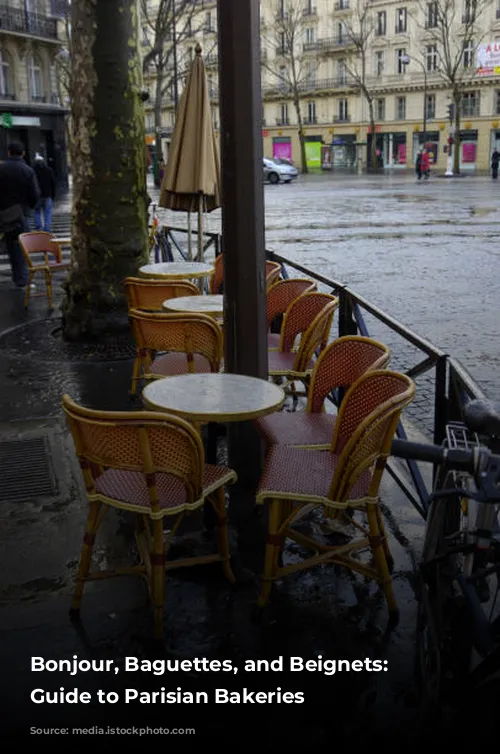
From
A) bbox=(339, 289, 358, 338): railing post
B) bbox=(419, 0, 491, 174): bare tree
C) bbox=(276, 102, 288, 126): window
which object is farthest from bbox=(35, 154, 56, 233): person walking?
bbox=(276, 102, 288, 126): window

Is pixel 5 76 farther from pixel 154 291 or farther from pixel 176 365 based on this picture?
pixel 176 365

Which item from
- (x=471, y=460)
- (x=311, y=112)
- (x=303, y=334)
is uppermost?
(x=311, y=112)

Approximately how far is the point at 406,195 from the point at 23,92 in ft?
64.2

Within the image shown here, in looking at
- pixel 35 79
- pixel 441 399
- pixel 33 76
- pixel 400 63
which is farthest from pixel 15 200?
pixel 400 63

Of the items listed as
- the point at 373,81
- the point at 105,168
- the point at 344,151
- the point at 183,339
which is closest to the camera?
the point at 183,339

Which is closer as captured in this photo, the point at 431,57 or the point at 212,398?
the point at 212,398

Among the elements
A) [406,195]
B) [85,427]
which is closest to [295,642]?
[85,427]

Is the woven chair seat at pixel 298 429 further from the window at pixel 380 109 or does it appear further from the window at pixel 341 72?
the window at pixel 341 72

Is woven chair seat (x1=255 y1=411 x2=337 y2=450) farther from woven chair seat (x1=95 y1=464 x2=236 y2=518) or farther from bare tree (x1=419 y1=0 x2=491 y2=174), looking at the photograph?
bare tree (x1=419 y1=0 x2=491 y2=174)

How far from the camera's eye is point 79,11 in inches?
280

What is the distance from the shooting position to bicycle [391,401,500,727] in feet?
6.55

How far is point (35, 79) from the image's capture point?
129 feet

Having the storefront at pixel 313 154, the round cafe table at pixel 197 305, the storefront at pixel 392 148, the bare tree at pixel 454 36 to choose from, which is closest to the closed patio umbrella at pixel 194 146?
the round cafe table at pixel 197 305

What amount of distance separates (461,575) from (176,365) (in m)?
3.13
